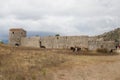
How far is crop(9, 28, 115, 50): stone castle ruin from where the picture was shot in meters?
53.8

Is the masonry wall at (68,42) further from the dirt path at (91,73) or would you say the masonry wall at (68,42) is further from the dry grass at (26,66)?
the dirt path at (91,73)

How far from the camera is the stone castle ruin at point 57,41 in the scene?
177ft

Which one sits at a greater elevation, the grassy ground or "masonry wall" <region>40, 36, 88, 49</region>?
"masonry wall" <region>40, 36, 88, 49</region>

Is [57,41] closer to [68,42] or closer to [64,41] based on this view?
[64,41]

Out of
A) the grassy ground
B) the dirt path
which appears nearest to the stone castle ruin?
the grassy ground

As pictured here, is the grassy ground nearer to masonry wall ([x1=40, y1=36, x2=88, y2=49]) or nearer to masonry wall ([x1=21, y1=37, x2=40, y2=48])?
masonry wall ([x1=40, y1=36, x2=88, y2=49])

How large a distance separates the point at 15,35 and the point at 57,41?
33.9ft

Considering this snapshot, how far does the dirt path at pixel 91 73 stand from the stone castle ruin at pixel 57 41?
26.2 metres

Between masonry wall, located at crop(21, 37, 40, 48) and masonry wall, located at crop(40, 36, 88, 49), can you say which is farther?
masonry wall, located at crop(21, 37, 40, 48)

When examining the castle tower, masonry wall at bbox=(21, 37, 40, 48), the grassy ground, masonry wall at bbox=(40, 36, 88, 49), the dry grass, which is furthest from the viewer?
the castle tower

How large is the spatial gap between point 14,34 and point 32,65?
129ft

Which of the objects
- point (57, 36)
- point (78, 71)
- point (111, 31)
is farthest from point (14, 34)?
point (78, 71)

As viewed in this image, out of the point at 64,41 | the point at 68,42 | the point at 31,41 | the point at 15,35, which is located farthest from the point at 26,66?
the point at 15,35

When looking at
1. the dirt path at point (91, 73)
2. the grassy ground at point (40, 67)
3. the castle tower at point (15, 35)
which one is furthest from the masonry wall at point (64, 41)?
the dirt path at point (91, 73)
